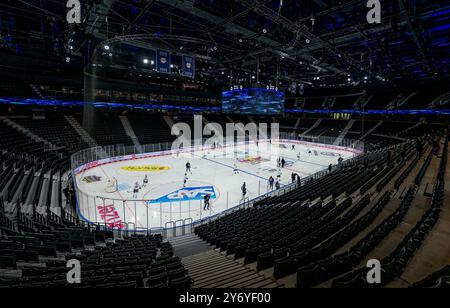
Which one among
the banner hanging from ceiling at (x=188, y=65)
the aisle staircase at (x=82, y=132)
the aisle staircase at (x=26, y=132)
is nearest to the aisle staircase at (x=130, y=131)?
the aisle staircase at (x=82, y=132)

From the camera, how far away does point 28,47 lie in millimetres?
23453

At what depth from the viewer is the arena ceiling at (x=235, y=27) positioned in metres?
14.5

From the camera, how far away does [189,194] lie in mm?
16891

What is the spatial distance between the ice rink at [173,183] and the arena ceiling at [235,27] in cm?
1034

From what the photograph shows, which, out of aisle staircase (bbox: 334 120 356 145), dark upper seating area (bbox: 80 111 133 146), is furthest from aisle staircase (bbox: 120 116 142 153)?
aisle staircase (bbox: 334 120 356 145)

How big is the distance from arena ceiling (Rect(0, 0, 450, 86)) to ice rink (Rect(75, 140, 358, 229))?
10339 mm

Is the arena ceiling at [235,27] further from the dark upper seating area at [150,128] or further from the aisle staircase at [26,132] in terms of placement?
the dark upper seating area at [150,128]

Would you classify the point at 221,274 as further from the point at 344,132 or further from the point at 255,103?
the point at 344,132

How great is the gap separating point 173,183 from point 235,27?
13182 mm

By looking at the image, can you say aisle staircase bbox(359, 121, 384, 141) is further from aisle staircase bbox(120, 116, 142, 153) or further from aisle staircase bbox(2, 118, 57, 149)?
aisle staircase bbox(2, 118, 57, 149)

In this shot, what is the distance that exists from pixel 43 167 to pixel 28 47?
15367 millimetres

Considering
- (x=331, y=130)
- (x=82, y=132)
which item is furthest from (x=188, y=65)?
(x=331, y=130)

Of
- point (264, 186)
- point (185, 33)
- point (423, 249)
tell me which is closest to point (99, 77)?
point (185, 33)

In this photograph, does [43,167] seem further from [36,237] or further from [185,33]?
[185,33]
